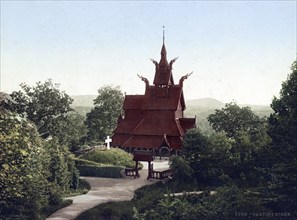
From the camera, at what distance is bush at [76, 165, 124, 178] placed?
42.1 m

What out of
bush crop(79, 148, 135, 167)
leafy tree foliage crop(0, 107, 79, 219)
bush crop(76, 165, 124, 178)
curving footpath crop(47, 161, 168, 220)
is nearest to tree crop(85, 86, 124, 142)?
bush crop(79, 148, 135, 167)

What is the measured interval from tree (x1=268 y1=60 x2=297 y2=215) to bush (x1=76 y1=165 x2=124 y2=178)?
20.0m

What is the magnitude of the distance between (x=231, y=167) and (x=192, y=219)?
11.1 meters

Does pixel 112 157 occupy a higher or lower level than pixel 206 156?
lower

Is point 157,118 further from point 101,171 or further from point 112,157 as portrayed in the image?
point 101,171

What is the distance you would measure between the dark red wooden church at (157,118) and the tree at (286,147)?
74.4ft

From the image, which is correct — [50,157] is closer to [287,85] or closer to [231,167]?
[231,167]

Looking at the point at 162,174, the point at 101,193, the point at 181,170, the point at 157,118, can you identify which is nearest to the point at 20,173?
the point at 101,193

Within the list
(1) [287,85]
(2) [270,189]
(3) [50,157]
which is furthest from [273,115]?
(3) [50,157]

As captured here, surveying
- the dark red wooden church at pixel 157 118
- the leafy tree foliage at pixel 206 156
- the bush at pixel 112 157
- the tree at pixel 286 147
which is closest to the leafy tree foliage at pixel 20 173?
the leafy tree foliage at pixel 206 156

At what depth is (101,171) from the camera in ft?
142

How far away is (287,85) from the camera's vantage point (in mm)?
28484

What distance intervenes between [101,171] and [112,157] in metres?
4.81

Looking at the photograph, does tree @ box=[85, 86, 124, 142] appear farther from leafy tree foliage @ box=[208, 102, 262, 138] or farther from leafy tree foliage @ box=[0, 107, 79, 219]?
leafy tree foliage @ box=[0, 107, 79, 219]
